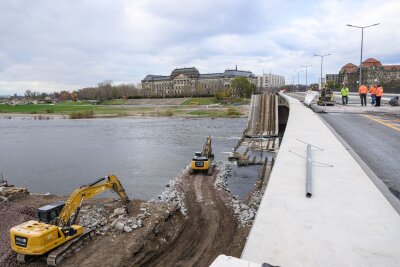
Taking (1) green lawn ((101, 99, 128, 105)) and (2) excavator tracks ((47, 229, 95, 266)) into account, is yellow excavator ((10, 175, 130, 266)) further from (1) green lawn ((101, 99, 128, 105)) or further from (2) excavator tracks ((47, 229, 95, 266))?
(1) green lawn ((101, 99, 128, 105))

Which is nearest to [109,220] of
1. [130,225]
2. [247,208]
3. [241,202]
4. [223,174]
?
[130,225]

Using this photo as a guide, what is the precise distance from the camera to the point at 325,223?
18.6 ft

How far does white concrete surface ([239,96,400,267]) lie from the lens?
15.4ft

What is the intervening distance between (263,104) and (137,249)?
33.0 metres

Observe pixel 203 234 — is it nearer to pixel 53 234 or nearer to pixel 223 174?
pixel 53 234

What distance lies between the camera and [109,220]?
59.7ft

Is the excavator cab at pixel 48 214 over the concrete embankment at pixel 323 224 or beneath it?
beneath

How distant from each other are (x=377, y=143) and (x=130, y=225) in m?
11.6

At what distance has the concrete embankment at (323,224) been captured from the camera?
4.67 m

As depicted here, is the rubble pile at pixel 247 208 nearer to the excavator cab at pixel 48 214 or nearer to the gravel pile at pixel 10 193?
the excavator cab at pixel 48 214

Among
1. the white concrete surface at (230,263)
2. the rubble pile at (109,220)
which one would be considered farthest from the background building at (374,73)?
the white concrete surface at (230,263)

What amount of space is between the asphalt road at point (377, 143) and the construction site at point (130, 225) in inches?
244

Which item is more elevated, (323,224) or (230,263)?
(230,263)

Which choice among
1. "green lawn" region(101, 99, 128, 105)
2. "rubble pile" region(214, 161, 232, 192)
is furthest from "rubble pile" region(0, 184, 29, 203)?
"green lawn" region(101, 99, 128, 105)
